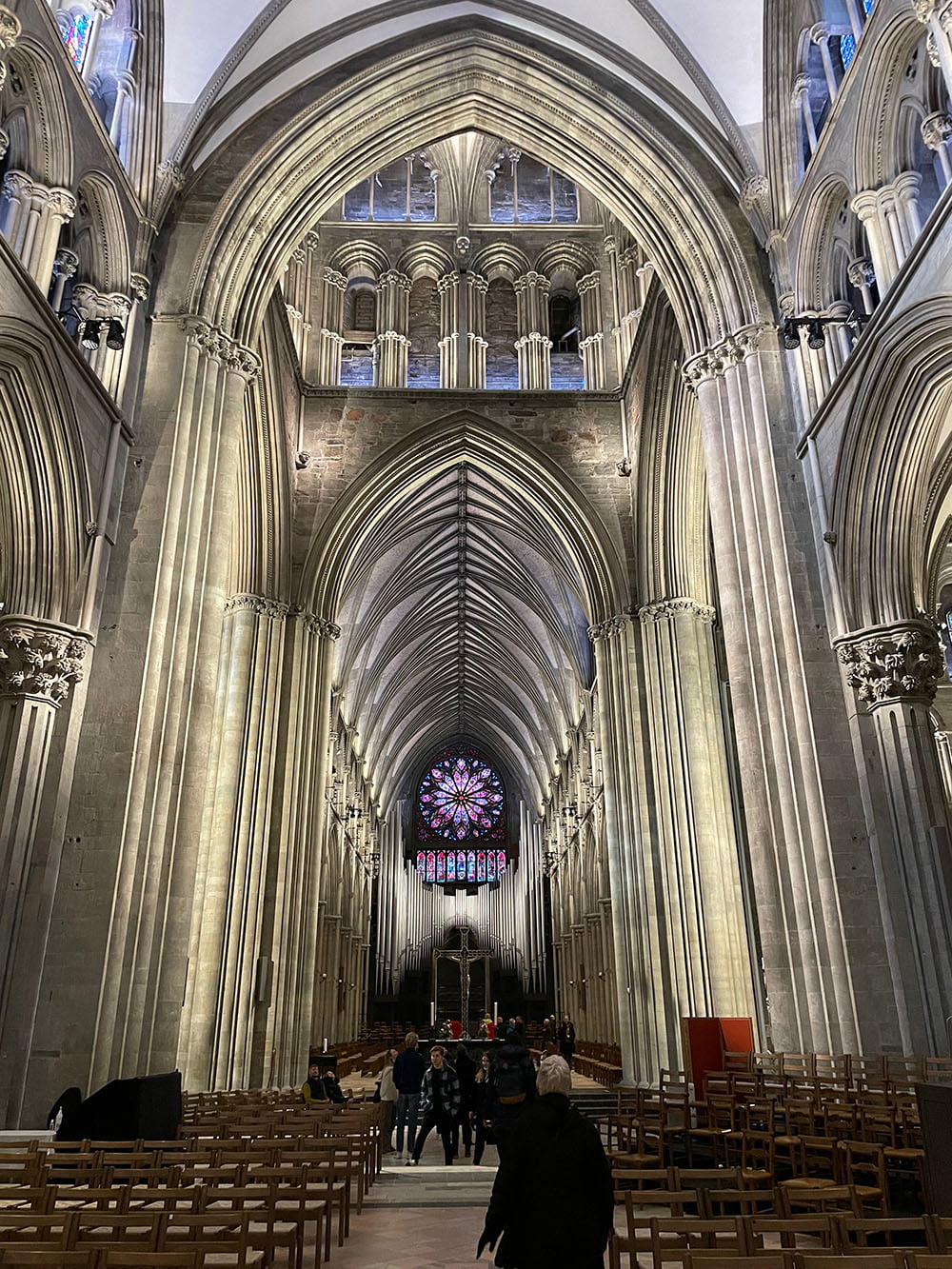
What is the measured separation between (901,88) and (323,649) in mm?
13344

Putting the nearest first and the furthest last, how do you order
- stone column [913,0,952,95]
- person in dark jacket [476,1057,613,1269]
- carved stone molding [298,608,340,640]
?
1. person in dark jacket [476,1057,613,1269]
2. stone column [913,0,952,95]
3. carved stone molding [298,608,340,640]

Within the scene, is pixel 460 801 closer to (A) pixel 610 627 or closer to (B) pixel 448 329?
(A) pixel 610 627

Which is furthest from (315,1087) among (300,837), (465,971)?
(465,971)

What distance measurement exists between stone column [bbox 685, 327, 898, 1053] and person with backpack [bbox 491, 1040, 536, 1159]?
14.8 ft

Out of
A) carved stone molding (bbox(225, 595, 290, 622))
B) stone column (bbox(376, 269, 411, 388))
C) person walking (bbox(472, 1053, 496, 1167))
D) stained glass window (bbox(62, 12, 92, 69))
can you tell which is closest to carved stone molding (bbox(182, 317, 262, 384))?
stained glass window (bbox(62, 12, 92, 69))

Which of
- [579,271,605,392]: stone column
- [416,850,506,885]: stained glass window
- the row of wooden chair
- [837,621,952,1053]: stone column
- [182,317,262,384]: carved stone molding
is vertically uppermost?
[579,271,605,392]: stone column

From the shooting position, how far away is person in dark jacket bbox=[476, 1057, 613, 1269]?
9.24 feet

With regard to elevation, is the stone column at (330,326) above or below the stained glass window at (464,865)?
above

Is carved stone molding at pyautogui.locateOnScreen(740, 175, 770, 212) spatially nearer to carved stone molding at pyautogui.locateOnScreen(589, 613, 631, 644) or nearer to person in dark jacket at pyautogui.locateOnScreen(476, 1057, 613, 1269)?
carved stone molding at pyautogui.locateOnScreen(589, 613, 631, 644)

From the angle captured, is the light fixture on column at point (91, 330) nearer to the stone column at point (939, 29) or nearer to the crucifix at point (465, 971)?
the stone column at point (939, 29)

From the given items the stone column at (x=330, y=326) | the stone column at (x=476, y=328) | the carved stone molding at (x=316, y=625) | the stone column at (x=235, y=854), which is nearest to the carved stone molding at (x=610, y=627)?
the carved stone molding at (x=316, y=625)

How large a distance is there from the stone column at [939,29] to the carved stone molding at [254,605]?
13.4 meters

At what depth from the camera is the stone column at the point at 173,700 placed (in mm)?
9664

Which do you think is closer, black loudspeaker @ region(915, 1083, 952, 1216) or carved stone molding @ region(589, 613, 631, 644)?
black loudspeaker @ region(915, 1083, 952, 1216)
